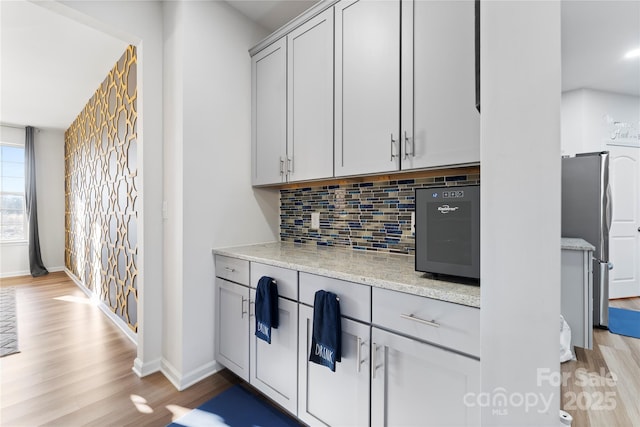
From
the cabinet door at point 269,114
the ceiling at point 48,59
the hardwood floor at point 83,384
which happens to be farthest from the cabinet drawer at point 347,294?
the ceiling at point 48,59

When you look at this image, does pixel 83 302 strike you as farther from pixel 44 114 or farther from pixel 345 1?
pixel 345 1

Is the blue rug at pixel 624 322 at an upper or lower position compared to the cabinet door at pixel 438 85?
lower

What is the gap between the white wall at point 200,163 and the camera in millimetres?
1979

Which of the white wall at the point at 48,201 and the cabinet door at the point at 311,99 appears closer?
the cabinet door at the point at 311,99

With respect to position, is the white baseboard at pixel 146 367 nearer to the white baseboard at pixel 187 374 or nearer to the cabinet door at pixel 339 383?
the white baseboard at pixel 187 374

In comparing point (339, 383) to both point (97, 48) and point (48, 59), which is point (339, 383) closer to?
point (97, 48)

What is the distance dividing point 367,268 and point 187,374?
4.99 feet

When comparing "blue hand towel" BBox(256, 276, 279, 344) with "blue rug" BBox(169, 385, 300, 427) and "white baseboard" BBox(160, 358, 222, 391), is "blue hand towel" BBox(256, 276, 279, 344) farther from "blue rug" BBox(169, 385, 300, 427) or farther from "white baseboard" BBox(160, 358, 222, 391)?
"white baseboard" BBox(160, 358, 222, 391)

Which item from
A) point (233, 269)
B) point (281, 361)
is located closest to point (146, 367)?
point (233, 269)

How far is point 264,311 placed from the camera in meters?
1.66

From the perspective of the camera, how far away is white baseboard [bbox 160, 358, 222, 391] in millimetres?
1958

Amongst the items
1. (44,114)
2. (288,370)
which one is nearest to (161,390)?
(288,370)

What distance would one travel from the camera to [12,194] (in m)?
5.32

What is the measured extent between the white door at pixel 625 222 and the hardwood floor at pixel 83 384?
478 centimetres
